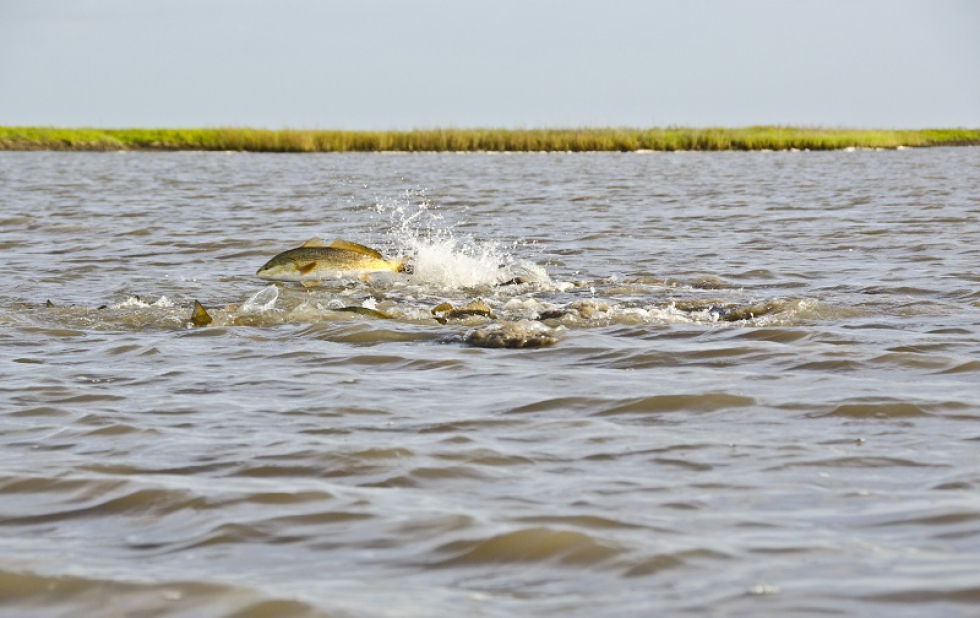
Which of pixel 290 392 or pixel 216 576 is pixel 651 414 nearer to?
pixel 290 392

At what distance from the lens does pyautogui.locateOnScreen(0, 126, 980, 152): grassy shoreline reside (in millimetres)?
46125

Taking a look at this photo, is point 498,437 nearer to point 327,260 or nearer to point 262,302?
point 262,302

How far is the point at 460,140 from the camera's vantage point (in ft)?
151

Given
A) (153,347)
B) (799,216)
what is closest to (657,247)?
(799,216)

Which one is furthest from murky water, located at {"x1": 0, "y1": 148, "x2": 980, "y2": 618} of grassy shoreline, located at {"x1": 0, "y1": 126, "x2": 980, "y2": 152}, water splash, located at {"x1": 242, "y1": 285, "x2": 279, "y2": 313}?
grassy shoreline, located at {"x1": 0, "y1": 126, "x2": 980, "y2": 152}

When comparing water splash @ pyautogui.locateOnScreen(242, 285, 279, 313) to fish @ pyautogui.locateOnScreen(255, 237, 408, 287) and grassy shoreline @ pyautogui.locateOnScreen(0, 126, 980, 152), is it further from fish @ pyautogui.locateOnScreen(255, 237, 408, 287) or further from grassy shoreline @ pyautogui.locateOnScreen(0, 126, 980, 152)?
grassy shoreline @ pyautogui.locateOnScreen(0, 126, 980, 152)

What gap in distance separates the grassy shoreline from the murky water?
33.6 meters

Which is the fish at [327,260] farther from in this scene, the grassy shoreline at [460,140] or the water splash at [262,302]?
the grassy shoreline at [460,140]

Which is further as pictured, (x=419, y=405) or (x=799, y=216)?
(x=799, y=216)

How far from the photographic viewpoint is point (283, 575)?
11.5 feet

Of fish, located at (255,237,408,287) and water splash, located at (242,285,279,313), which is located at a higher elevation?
fish, located at (255,237,408,287)

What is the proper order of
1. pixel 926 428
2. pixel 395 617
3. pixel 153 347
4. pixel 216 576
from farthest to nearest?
pixel 153 347, pixel 926 428, pixel 216 576, pixel 395 617

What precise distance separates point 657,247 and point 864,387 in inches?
317

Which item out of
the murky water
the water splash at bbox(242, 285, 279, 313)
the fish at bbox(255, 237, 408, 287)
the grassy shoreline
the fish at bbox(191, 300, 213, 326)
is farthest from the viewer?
the grassy shoreline
